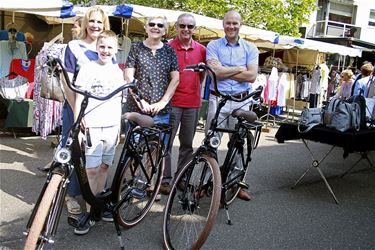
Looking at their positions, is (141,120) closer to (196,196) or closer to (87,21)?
(196,196)

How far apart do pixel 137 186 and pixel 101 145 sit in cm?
47

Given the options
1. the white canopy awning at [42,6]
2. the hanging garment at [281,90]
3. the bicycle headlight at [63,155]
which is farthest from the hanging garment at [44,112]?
the hanging garment at [281,90]

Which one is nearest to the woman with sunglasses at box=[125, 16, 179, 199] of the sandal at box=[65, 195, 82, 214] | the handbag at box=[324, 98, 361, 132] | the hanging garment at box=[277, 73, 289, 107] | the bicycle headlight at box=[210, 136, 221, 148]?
the bicycle headlight at box=[210, 136, 221, 148]

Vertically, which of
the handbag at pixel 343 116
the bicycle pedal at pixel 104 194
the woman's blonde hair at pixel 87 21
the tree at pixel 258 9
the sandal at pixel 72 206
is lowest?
the sandal at pixel 72 206

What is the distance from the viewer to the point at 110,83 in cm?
336

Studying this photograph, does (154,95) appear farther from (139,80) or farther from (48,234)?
(48,234)

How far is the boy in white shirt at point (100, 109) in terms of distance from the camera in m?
3.32

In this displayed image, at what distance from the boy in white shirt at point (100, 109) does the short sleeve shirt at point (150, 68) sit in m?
0.51

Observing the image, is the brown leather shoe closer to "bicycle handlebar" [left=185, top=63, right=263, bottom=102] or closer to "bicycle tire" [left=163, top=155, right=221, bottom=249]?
"bicycle tire" [left=163, top=155, right=221, bottom=249]

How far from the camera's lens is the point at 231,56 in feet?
14.3

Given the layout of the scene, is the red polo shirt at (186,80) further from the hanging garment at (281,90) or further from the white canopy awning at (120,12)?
the hanging garment at (281,90)

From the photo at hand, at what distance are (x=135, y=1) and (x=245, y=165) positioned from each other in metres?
14.2

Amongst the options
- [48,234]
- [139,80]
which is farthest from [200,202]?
[48,234]

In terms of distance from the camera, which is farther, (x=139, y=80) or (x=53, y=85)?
(x=53, y=85)
